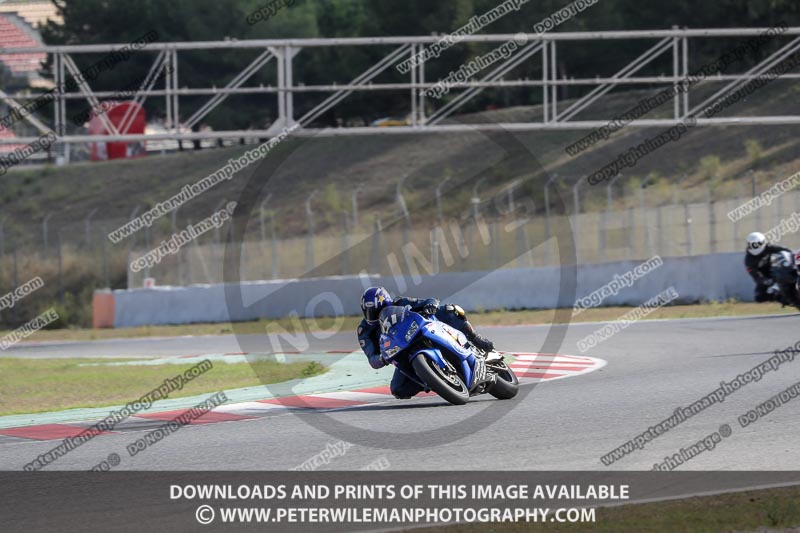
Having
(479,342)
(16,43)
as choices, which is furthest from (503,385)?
(16,43)

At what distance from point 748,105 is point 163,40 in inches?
1011

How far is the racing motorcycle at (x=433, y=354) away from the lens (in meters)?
10.3

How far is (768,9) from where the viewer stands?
42.5 metres

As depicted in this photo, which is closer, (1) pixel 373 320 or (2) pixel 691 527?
(2) pixel 691 527

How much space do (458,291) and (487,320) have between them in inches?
74.6

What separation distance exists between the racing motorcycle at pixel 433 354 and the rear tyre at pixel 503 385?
0.49 feet

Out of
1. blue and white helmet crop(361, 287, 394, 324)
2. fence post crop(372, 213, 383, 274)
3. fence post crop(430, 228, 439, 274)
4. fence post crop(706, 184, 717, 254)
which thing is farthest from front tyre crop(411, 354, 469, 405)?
fence post crop(372, 213, 383, 274)

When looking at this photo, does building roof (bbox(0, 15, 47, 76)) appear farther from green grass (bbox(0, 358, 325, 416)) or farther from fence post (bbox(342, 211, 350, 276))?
green grass (bbox(0, 358, 325, 416))

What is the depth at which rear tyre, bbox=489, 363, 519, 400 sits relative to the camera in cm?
1099

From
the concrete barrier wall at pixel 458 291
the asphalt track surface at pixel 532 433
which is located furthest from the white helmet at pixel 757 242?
the concrete barrier wall at pixel 458 291

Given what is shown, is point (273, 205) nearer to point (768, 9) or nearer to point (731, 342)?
point (768, 9)

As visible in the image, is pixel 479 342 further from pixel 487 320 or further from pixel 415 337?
pixel 487 320

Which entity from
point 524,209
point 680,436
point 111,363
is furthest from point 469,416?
point 524,209

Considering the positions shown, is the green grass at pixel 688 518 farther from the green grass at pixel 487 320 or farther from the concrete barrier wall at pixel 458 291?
the concrete barrier wall at pixel 458 291
